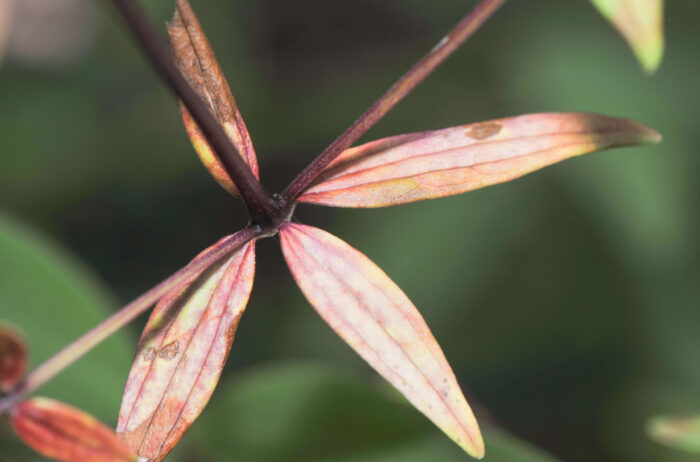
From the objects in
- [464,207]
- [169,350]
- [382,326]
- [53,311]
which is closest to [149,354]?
[169,350]

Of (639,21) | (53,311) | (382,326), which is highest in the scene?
(639,21)

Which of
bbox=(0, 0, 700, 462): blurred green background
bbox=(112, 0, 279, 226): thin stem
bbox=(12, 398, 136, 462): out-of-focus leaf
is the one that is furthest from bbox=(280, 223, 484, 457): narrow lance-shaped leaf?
bbox=(0, 0, 700, 462): blurred green background

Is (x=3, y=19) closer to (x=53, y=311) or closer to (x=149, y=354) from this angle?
(x=149, y=354)

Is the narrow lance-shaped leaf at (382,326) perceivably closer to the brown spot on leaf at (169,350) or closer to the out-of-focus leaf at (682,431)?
the brown spot on leaf at (169,350)

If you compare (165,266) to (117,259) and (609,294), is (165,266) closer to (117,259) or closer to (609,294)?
(117,259)

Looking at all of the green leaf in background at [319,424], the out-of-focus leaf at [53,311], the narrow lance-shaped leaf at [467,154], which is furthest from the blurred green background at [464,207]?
the narrow lance-shaped leaf at [467,154]

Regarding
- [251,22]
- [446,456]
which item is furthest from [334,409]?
[251,22]
